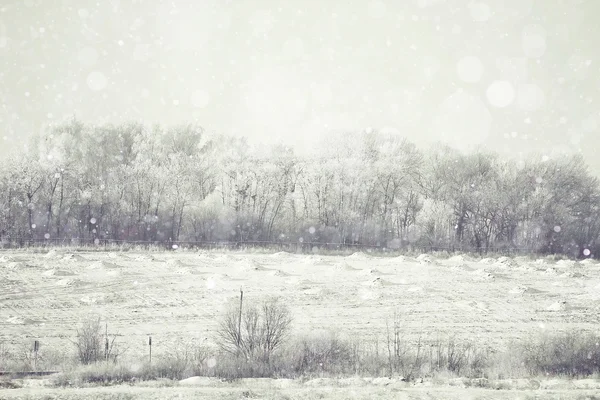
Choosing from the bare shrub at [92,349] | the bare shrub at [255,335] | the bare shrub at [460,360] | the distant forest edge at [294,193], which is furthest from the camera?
the distant forest edge at [294,193]

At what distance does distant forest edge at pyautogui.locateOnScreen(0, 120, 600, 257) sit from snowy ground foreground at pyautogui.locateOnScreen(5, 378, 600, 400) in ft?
129

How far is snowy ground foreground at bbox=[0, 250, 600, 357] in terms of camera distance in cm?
2178

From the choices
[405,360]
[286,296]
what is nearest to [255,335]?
[405,360]

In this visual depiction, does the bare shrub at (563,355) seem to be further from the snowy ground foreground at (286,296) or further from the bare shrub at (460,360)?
the snowy ground foreground at (286,296)

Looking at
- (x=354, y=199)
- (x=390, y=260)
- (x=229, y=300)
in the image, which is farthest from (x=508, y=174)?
(x=229, y=300)

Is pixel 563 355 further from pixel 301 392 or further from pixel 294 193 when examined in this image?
pixel 294 193

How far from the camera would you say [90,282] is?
29547mm

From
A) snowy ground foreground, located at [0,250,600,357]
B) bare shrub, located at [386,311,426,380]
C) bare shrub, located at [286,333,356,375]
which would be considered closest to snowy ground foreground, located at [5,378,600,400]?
bare shrub, located at [386,311,426,380]

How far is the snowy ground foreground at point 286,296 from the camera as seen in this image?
71.5 ft

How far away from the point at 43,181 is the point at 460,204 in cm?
4372

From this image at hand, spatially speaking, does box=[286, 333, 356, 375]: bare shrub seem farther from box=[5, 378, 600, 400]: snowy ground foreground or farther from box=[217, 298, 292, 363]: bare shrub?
box=[5, 378, 600, 400]: snowy ground foreground

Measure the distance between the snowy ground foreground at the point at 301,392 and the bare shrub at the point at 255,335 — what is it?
2493mm

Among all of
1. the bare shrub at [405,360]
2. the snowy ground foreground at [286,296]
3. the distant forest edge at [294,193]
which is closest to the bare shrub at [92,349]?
the snowy ground foreground at [286,296]

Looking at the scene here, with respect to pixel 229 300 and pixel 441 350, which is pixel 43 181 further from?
pixel 441 350
